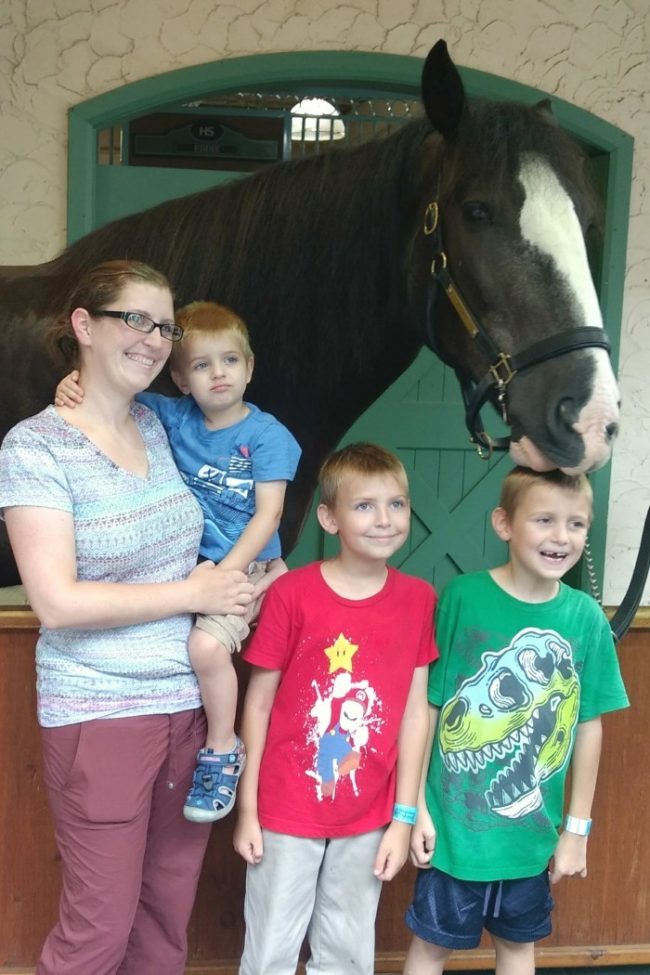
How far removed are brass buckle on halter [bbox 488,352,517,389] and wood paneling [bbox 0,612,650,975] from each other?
2.21 ft

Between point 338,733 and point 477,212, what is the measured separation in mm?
827

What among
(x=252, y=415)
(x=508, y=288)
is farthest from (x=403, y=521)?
(x=508, y=288)

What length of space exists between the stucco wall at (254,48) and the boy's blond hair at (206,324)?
1.94 meters

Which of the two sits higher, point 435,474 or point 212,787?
point 435,474

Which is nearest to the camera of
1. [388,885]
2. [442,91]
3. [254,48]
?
[442,91]

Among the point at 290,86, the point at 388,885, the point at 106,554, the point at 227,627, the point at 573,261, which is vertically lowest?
the point at 388,885

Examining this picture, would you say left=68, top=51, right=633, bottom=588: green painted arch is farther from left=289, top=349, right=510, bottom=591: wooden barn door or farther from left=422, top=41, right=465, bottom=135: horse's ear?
left=422, top=41, right=465, bottom=135: horse's ear

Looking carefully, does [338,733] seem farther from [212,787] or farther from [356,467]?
[356,467]

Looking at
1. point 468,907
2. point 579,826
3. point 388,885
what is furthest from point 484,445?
point 388,885

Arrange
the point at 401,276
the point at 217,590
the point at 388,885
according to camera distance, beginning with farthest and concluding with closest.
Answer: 1. the point at 388,885
2. the point at 401,276
3. the point at 217,590

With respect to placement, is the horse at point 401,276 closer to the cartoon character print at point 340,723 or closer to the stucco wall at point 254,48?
the cartoon character print at point 340,723

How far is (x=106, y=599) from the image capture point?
1.16 m

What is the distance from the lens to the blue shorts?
4.57 feet

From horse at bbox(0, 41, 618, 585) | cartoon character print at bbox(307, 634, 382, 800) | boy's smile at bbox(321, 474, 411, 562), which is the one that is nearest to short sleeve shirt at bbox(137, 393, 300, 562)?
boy's smile at bbox(321, 474, 411, 562)
